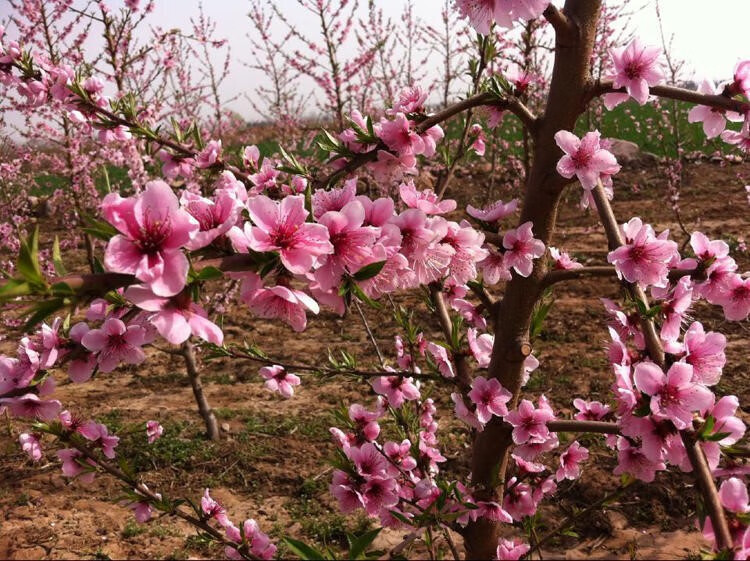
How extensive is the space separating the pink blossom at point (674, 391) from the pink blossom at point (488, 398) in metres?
0.55

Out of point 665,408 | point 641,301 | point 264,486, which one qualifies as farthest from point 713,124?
point 264,486

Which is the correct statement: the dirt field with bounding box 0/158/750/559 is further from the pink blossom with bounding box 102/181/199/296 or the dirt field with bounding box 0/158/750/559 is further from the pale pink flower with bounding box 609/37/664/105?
the pink blossom with bounding box 102/181/199/296

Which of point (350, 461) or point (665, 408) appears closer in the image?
point (665, 408)

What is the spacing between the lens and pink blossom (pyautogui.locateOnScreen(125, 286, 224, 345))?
0.78 metres

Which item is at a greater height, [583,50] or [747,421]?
[583,50]

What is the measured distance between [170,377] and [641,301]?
5.10 m

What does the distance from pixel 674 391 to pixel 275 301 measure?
83 centimetres

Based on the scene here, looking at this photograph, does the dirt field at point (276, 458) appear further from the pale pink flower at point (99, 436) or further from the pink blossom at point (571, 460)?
the pale pink flower at point (99, 436)

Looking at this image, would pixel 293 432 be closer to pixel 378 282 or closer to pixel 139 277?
pixel 378 282

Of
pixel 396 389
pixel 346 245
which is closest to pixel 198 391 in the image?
pixel 396 389

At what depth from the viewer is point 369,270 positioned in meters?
0.89

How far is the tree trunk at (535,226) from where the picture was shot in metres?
1.37

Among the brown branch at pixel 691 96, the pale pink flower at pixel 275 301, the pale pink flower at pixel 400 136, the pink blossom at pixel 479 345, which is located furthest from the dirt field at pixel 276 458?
the brown branch at pixel 691 96

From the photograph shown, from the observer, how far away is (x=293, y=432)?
13.7ft
